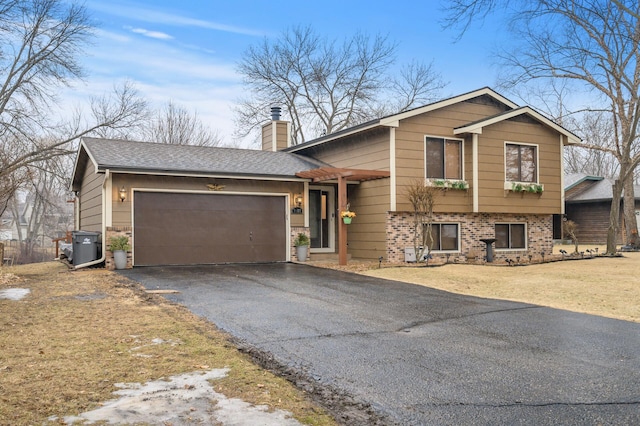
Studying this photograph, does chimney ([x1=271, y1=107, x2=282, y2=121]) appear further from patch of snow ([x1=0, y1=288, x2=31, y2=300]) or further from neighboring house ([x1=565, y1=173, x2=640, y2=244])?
neighboring house ([x1=565, y1=173, x2=640, y2=244])

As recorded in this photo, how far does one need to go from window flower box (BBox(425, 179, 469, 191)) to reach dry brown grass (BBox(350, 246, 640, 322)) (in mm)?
2693

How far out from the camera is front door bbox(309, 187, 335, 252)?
17719 millimetres

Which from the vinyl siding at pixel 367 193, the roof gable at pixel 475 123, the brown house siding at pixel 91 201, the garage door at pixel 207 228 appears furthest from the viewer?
the vinyl siding at pixel 367 193

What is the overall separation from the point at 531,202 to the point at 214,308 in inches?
515

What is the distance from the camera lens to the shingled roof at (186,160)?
14234mm

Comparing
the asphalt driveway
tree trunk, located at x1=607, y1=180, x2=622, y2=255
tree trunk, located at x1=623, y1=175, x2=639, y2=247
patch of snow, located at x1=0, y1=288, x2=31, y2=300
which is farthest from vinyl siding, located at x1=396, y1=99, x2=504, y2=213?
tree trunk, located at x1=623, y1=175, x2=639, y2=247

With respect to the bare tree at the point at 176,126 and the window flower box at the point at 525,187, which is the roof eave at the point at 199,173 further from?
the bare tree at the point at 176,126

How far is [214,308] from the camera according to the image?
8.06m

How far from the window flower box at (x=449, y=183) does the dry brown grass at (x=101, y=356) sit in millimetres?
9642

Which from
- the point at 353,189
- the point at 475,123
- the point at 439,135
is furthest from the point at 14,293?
the point at 475,123

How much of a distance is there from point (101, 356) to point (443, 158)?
13.0 metres

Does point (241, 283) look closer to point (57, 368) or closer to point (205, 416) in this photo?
point (57, 368)

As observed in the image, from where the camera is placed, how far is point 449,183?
53.5 ft

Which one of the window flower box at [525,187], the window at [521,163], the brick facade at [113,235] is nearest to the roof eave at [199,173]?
the brick facade at [113,235]
